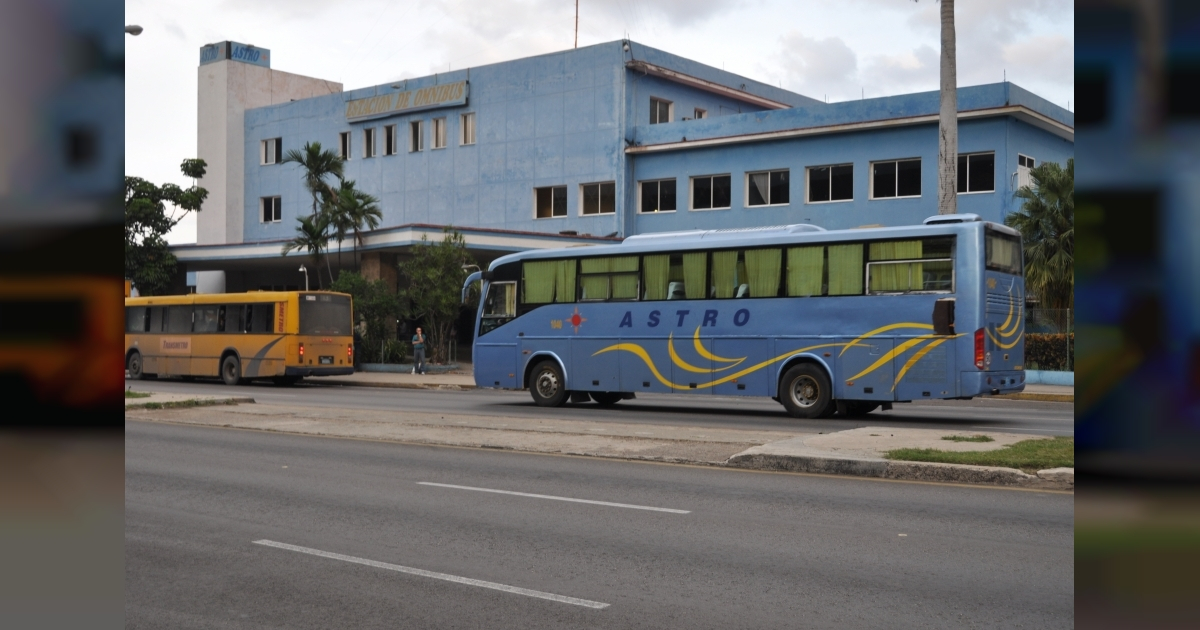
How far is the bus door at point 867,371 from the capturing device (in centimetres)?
1981

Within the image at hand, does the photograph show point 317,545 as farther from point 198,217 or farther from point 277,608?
point 198,217

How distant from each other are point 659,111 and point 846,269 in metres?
27.3

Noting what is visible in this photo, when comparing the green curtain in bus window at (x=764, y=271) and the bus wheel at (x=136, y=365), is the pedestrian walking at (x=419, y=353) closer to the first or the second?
the bus wheel at (x=136, y=365)

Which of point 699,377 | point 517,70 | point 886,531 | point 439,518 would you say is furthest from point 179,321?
point 886,531

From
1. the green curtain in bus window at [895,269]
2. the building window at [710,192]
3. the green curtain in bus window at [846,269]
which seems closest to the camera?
the green curtain in bus window at [895,269]

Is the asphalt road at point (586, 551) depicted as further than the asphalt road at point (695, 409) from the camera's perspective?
No

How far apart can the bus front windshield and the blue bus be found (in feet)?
33.8

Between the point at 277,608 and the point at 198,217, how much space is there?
57070 millimetres

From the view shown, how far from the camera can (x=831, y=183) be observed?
39.5 meters

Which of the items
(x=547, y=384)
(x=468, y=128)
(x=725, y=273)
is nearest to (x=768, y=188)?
(x=468, y=128)

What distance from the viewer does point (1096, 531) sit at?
1.23 metres

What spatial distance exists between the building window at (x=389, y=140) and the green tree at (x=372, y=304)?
12.6 metres

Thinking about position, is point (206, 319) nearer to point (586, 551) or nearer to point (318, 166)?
point (318, 166)

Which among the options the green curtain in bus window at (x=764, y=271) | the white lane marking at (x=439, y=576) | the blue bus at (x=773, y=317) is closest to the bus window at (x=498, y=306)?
the blue bus at (x=773, y=317)
